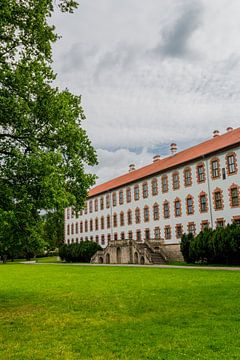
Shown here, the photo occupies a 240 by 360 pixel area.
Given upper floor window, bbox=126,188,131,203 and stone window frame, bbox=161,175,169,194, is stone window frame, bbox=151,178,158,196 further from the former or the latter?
upper floor window, bbox=126,188,131,203

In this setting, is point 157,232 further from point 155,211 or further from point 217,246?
point 217,246

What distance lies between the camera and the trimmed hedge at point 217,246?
95.4 ft

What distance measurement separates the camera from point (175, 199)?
41.9 m

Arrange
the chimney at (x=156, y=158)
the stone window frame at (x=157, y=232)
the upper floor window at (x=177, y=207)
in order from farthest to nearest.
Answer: the chimney at (x=156, y=158), the stone window frame at (x=157, y=232), the upper floor window at (x=177, y=207)

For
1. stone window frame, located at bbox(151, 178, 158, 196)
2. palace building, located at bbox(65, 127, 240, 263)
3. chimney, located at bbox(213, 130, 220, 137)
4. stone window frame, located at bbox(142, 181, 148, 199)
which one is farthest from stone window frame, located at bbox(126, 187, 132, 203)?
chimney, located at bbox(213, 130, 220, 137)

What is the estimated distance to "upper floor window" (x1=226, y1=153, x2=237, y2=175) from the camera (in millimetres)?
34009

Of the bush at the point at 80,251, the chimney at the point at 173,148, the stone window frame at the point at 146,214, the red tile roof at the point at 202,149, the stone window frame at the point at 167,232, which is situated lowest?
the bush at the point at 80,251

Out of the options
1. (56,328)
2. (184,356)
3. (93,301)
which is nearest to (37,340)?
(56,328)

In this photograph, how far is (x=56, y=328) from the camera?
28.2ft

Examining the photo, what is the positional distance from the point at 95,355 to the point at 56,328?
2.52 m

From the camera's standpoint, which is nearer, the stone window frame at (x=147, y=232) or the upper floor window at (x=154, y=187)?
the upper floor window at (x=154, y=187)

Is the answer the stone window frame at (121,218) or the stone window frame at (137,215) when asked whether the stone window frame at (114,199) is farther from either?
the stone window frame at (137,215)

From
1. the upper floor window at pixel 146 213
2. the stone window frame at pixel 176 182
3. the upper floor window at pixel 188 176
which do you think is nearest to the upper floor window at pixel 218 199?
the upper floor window at pixel 188 176

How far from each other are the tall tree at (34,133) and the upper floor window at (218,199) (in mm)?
25103
